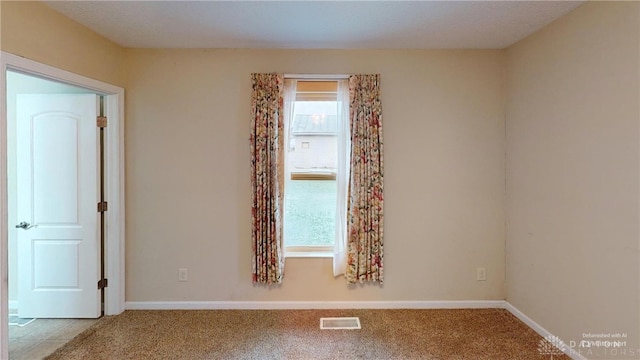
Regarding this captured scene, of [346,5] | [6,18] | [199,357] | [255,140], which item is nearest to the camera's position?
[6,18]

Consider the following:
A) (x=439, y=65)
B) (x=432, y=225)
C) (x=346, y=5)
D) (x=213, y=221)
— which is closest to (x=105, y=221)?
(x=213, y=221)

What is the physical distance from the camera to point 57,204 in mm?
2941

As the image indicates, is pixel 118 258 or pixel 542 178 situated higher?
pixel 542 178

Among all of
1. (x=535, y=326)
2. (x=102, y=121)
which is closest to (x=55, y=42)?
(x=102, y=121)

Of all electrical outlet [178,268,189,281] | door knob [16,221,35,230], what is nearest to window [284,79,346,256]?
electrical outlet [178,268,189,281]

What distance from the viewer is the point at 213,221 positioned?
10.4 ft

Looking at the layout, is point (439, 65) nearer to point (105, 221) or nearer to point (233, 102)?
point (233, 102)

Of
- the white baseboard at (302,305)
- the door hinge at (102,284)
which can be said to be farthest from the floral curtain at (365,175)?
the door hinge at (102,284)

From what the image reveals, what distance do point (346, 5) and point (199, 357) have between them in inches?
110

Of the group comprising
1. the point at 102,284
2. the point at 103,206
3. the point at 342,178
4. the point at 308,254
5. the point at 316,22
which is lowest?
the point at 102,284

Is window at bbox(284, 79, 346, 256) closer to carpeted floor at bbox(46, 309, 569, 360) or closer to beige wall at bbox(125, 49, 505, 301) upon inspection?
beige wall at bbox(125, 49, 505, 301)

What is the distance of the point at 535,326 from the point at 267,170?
2729 mm

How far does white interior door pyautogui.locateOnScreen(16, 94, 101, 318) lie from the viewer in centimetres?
291

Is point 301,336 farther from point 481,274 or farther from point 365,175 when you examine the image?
point 481,274
